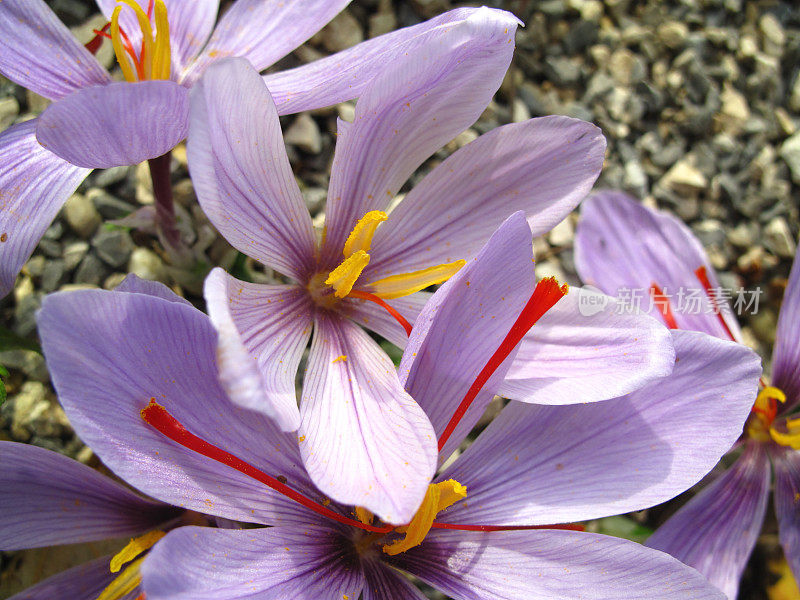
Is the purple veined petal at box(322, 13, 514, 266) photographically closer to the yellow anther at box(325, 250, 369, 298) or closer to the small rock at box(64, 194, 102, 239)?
the yellow anther at box(325, 250, 369, 298)

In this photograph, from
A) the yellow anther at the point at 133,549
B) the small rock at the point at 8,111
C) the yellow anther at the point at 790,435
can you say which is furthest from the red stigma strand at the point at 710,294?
the small rock at the point at 8,111

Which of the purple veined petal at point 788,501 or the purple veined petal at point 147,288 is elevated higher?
the purple veined petal at point 147,288

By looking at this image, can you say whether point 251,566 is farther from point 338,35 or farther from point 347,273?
point 338,35

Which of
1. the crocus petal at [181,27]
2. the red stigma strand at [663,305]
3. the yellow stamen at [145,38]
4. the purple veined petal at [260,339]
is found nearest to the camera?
the purple veined petal at [260,339]

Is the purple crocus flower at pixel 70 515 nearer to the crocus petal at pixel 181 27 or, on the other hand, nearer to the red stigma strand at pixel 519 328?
the red stigma strand at pixel 519 328

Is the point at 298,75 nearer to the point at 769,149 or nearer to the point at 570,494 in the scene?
the point at 570,494

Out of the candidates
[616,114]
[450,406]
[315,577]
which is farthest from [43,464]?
[616,114]

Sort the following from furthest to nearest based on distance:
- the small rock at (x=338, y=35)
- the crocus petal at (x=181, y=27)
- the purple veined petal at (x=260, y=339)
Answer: the small rock at (x=338, y=35) < the crocus petal at (x=181, y=27) < the purple veined petal at (x=260, y=339)

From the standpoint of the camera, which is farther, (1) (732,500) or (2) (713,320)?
(2) (713,320)
